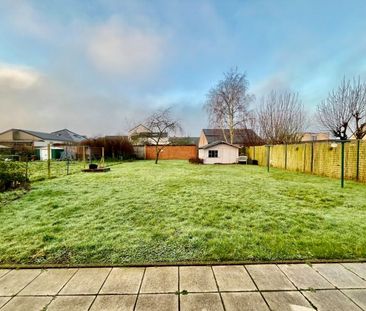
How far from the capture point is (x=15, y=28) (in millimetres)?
7055

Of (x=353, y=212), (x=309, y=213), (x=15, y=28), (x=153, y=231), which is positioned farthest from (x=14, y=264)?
(x=15, y=28)

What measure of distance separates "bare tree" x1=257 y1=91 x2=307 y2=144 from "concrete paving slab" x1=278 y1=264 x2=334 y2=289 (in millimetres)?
19149

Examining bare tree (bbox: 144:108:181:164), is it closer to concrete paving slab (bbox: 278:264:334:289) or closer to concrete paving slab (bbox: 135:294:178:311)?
concrete paving slab (bbox: 278:264:334:289)

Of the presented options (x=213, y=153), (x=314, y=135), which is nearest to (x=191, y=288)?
(x=213, y=153)

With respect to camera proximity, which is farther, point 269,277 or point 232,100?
point 232,100

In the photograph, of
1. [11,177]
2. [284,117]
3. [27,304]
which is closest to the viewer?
[27,304]

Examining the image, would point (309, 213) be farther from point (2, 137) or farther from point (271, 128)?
point (2, 137)

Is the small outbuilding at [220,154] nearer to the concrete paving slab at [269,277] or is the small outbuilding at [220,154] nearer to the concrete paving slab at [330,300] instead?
the concrete paving slab at [269,277]

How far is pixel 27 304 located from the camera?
5.80 ft

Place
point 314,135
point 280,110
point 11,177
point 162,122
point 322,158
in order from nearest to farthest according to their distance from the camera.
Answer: point 11,177, point 322,158, point 280,110, point 162,122, point 314,135

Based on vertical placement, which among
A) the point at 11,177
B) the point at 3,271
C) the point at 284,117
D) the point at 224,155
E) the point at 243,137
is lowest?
the point at 3,271

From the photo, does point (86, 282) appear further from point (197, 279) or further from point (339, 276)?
point (339, 276)

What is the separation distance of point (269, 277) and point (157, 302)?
1155 mm

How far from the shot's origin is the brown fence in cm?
850
